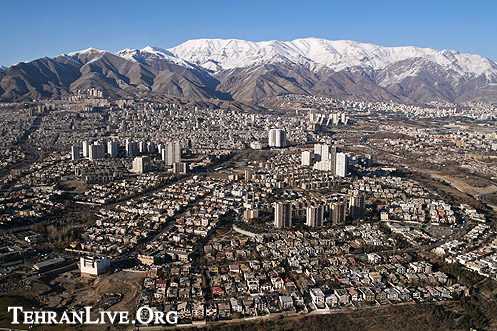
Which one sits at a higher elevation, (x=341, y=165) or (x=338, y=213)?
(x=341, y=165)

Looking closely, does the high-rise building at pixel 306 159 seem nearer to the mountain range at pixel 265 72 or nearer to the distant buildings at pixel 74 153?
the distant buildings at pixel 74 153

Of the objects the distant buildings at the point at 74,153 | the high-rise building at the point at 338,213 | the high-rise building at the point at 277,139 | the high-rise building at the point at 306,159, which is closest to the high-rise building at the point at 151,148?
the distant buildings at the point at 74,153

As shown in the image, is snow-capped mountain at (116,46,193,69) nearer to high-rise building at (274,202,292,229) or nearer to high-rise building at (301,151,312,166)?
high-rise building at (301,151,312,166)

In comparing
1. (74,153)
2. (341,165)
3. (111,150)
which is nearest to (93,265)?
(341,165)

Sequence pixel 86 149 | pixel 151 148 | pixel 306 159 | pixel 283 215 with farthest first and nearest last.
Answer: pixel 151 148 → pixel 86 149 → pixel 306 159 → pixel 283 215

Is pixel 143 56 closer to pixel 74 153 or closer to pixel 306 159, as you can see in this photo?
pixel 74 153

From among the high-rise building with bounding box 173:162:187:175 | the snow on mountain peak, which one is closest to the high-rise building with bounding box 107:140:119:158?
the high-rise building with bounding box 173:162:187:175

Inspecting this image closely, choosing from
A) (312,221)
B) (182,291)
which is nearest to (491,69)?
(312,221)
